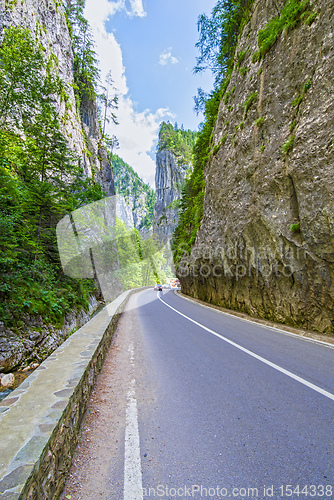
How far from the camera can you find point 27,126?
36.6ft

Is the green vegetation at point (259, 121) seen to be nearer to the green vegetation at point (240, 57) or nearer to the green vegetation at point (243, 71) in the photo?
the green vegetation at point (243, 71)

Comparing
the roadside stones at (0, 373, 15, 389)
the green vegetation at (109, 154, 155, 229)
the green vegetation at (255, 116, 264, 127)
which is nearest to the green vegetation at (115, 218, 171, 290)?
the green vegetation at (255, 116, 264, 127)

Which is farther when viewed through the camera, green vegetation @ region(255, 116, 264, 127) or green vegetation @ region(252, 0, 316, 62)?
green vegetation @ region(255, 116, 264, 127)

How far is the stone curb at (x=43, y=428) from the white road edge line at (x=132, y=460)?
52 cm

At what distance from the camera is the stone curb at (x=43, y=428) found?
1.47 meters

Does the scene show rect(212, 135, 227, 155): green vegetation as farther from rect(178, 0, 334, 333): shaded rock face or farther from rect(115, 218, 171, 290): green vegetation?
rect(115, 218, 171, 290): green vegetation

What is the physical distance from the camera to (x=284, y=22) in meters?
8.91

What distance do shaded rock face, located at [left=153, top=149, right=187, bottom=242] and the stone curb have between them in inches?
2770

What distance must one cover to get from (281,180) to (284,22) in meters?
6.21

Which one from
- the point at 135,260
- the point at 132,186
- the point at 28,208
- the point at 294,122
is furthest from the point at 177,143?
the point at 28,208

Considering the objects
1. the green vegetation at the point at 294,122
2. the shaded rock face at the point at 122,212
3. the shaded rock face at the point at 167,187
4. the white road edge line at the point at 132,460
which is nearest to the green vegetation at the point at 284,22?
the green vegetation at the point at 294,122

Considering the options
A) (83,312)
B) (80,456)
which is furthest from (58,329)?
(80,456)

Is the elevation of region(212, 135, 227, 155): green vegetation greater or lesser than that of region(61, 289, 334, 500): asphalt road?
greater

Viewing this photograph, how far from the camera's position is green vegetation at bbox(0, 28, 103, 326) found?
267 inches
